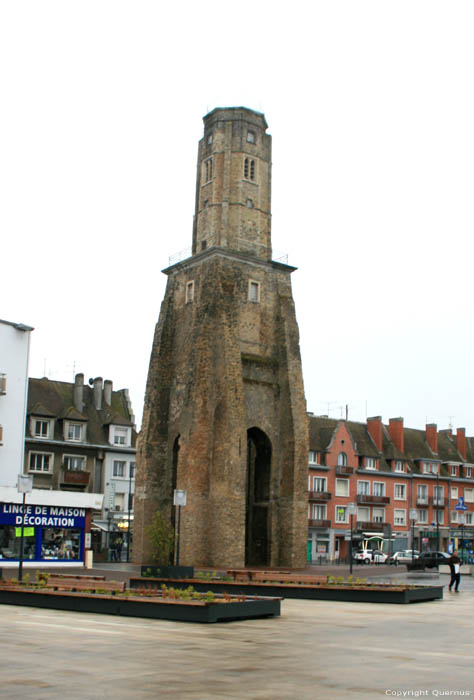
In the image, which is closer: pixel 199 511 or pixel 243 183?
pixel 199 511

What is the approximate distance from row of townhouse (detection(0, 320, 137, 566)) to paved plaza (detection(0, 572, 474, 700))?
71.7 feet

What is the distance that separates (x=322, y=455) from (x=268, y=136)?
1161 inches

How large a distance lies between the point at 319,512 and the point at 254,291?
27.5 m

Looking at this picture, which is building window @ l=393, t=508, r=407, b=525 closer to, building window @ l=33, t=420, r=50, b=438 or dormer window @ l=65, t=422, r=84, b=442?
dormer window @ l=65, t=422, r=84, b=442

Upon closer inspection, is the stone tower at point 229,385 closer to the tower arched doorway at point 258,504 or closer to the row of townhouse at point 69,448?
the tower arched doorway at point 258,504

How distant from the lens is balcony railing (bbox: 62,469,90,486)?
5497 centimetres

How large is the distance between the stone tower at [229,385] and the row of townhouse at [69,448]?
545cm

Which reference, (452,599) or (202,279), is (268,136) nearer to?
(202,279)

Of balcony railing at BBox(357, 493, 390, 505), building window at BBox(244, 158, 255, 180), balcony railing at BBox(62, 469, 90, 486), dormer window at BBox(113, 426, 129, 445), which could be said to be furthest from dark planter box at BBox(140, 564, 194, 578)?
balcony railing at BBox(357, 493, 390, 505)

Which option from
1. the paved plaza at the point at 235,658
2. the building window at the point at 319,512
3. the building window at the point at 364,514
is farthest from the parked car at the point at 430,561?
the paved plaza at the point at 235,658

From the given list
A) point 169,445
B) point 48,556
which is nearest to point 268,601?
point 48,556

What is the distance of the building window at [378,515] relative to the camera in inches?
2813

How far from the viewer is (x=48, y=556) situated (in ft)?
120

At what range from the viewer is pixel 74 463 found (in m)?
56.1
